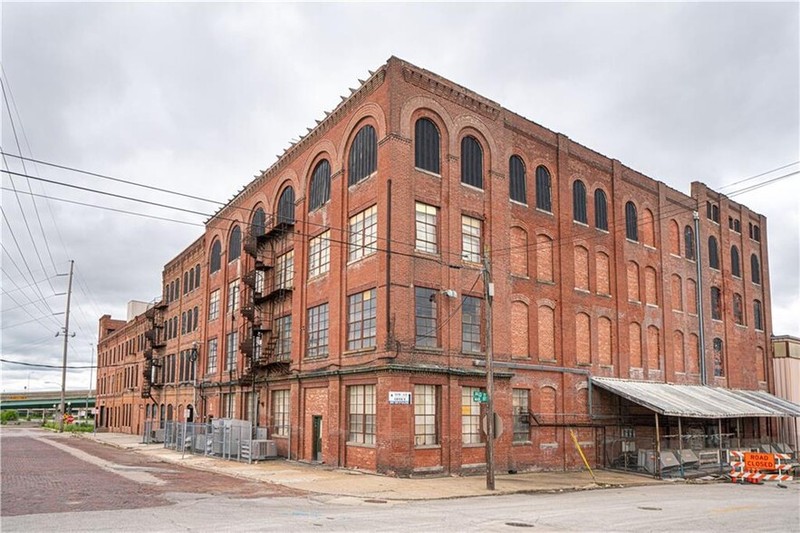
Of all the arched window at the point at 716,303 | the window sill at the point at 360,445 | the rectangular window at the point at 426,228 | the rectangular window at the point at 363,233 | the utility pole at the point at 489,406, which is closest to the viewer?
the utility pole at the point at 489,406

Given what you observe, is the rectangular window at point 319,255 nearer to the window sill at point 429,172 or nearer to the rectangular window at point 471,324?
the window sill at point 429,172

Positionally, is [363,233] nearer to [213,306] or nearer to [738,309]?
[213,306]

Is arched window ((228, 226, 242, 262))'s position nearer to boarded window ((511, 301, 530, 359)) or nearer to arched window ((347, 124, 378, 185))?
arched window ((347, 124, 378, 185))

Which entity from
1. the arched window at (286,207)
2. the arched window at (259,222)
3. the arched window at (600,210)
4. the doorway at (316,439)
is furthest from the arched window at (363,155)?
the arched window at (600,210)

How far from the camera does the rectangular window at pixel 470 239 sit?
89.4 ft

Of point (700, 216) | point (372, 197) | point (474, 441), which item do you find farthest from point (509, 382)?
point (700, 216)

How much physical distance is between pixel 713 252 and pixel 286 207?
26682 millimetres

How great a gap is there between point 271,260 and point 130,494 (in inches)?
717

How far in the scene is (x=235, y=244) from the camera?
40.9m

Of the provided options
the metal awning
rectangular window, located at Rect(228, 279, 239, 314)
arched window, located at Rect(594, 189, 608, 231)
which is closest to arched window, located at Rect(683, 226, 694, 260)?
the metal awning

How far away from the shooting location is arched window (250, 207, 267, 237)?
120ft

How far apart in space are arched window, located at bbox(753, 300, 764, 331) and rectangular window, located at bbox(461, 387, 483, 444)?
1093 inches

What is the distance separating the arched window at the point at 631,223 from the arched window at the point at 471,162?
440 inches

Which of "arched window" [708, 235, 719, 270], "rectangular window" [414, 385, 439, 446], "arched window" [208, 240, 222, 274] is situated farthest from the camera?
"arched window" [208, 240, 222, 274]
